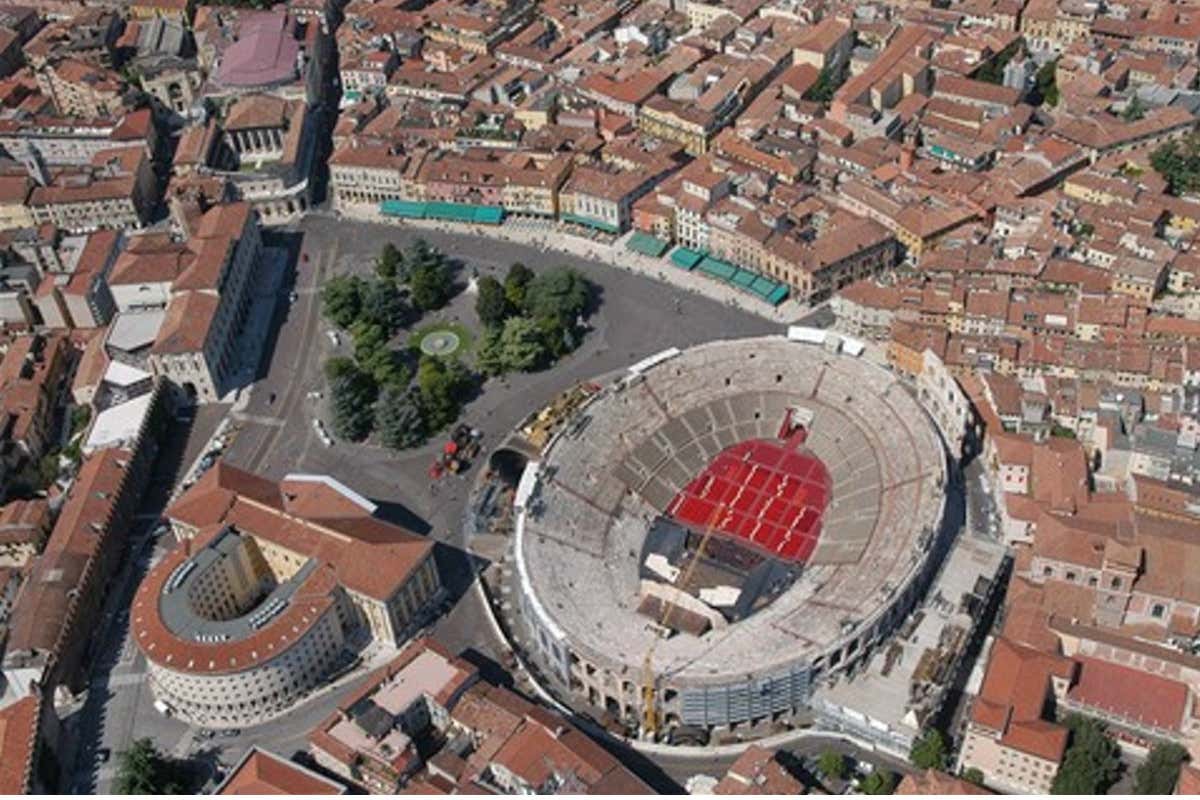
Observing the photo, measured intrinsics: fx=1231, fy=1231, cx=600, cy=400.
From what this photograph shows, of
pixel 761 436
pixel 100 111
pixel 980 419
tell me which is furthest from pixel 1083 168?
pixel 100 111

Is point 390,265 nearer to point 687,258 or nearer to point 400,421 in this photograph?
point 400,421

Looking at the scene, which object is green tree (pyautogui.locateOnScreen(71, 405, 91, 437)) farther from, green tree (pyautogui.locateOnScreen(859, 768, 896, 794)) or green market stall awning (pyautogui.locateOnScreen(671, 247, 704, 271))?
green tree (pyautogui.locateOnScreen(859, 768, 896, 794))

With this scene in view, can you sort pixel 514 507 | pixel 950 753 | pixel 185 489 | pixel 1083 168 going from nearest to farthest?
pixel 950 753
pixel 514 507
pixel 185 489
pixel 1083 168

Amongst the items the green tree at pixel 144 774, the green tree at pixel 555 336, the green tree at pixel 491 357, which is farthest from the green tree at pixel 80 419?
the green tree at pixel 555 336

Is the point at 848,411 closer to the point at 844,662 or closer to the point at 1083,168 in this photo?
the point at 844,662

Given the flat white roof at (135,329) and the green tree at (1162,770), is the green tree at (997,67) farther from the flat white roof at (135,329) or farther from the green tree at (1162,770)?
the flat white roof at (135,329)

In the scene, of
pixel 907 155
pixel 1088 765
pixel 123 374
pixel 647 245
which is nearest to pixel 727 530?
pixel 1088 765

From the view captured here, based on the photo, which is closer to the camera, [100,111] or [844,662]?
[844,662]
